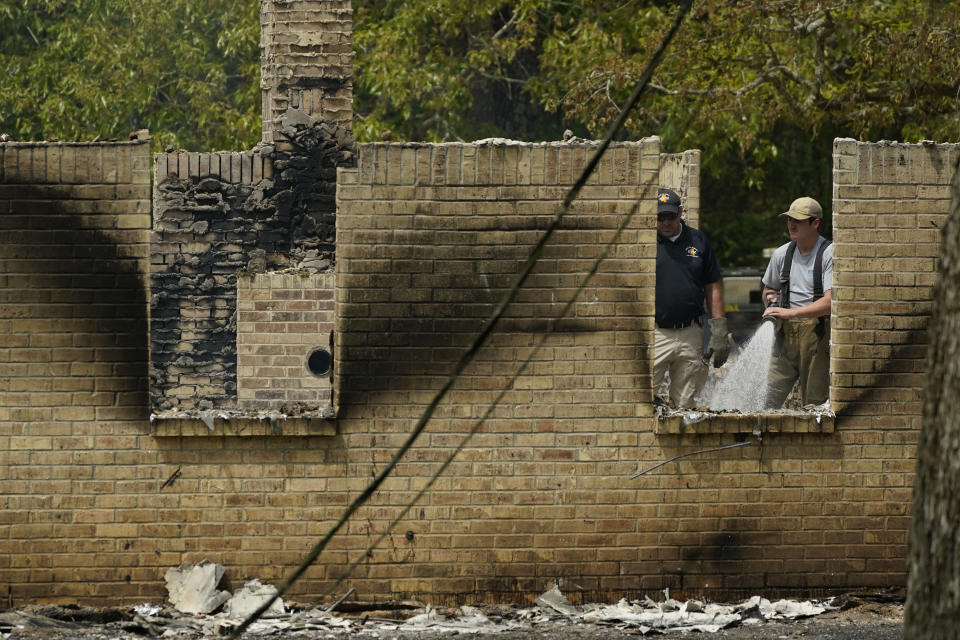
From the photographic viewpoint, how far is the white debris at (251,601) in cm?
651

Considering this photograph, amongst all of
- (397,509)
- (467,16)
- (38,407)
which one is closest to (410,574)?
(397,509)

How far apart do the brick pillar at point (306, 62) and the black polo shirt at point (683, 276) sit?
13.2 feet

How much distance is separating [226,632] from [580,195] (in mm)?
2590

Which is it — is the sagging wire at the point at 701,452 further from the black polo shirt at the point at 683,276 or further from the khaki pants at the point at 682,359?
the black polo shirt at the point at 683,276

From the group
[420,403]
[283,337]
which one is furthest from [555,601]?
[283,337]

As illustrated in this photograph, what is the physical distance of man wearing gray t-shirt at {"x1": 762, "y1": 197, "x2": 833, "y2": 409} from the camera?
7430mm

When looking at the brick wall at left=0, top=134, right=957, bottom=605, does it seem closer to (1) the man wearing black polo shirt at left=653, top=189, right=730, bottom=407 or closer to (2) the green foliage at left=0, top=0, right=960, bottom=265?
(1) the man wearing black polo shirt at left=653, top=189, right=730, bottom=407

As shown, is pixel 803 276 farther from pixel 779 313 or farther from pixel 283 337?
pixel 283 337

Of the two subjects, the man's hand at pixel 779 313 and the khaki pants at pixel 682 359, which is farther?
the khaki pants at pixel 682 359

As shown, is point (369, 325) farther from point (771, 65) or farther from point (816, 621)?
point (771, 65)

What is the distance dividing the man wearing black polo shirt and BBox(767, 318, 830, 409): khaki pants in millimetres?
324

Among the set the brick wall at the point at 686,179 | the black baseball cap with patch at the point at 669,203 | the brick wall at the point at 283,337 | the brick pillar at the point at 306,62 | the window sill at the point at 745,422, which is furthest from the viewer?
the brick pillar at the point at 306,62

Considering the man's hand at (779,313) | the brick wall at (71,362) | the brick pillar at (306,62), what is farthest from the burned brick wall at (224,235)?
the man's hand at (779,313)

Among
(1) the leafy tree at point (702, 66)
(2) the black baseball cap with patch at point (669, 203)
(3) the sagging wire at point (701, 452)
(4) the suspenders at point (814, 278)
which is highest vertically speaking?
(1) the leafy tree at point (702, 66)
